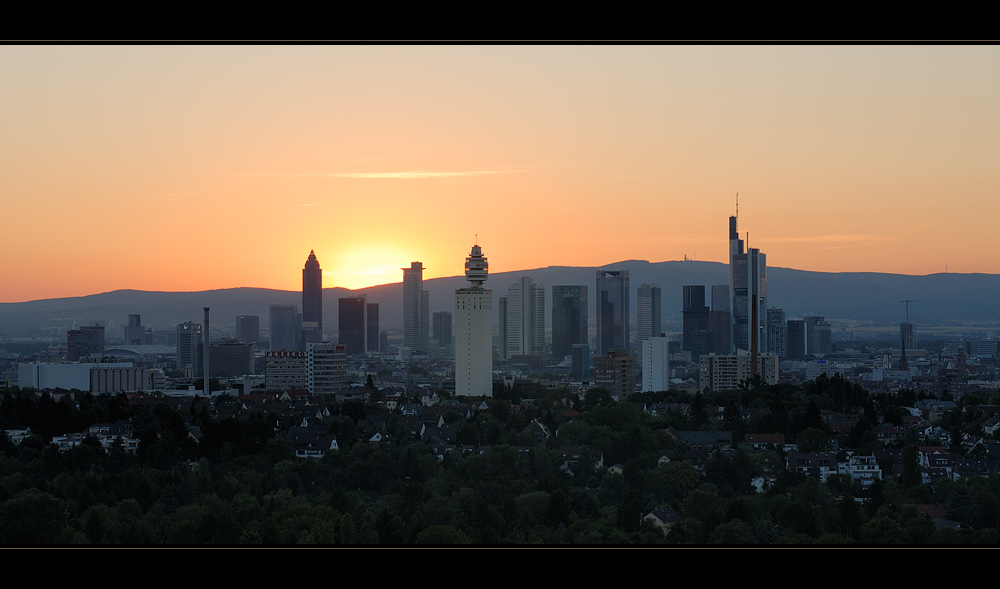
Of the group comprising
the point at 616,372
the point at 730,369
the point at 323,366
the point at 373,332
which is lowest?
the point at 616,372

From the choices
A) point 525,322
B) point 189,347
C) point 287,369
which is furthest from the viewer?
point 525,322

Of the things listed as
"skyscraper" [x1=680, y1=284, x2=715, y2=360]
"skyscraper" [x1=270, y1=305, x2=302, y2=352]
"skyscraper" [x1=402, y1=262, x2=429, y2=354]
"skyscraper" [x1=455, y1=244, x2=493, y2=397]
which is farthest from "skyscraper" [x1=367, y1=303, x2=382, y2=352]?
"skyscraper" [x1=680, y1=284, x2=715, y2=360]

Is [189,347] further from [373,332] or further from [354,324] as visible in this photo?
[373,332]

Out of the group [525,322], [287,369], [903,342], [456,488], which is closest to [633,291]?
[525,322]

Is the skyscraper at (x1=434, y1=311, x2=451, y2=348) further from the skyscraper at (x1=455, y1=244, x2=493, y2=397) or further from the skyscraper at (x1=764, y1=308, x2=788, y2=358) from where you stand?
the skyscraper at (x1=764, y1=308, x2=788, y2=358)

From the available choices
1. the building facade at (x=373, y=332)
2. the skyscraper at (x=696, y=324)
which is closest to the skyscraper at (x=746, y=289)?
the skyscraper at (x=696, y=324)
